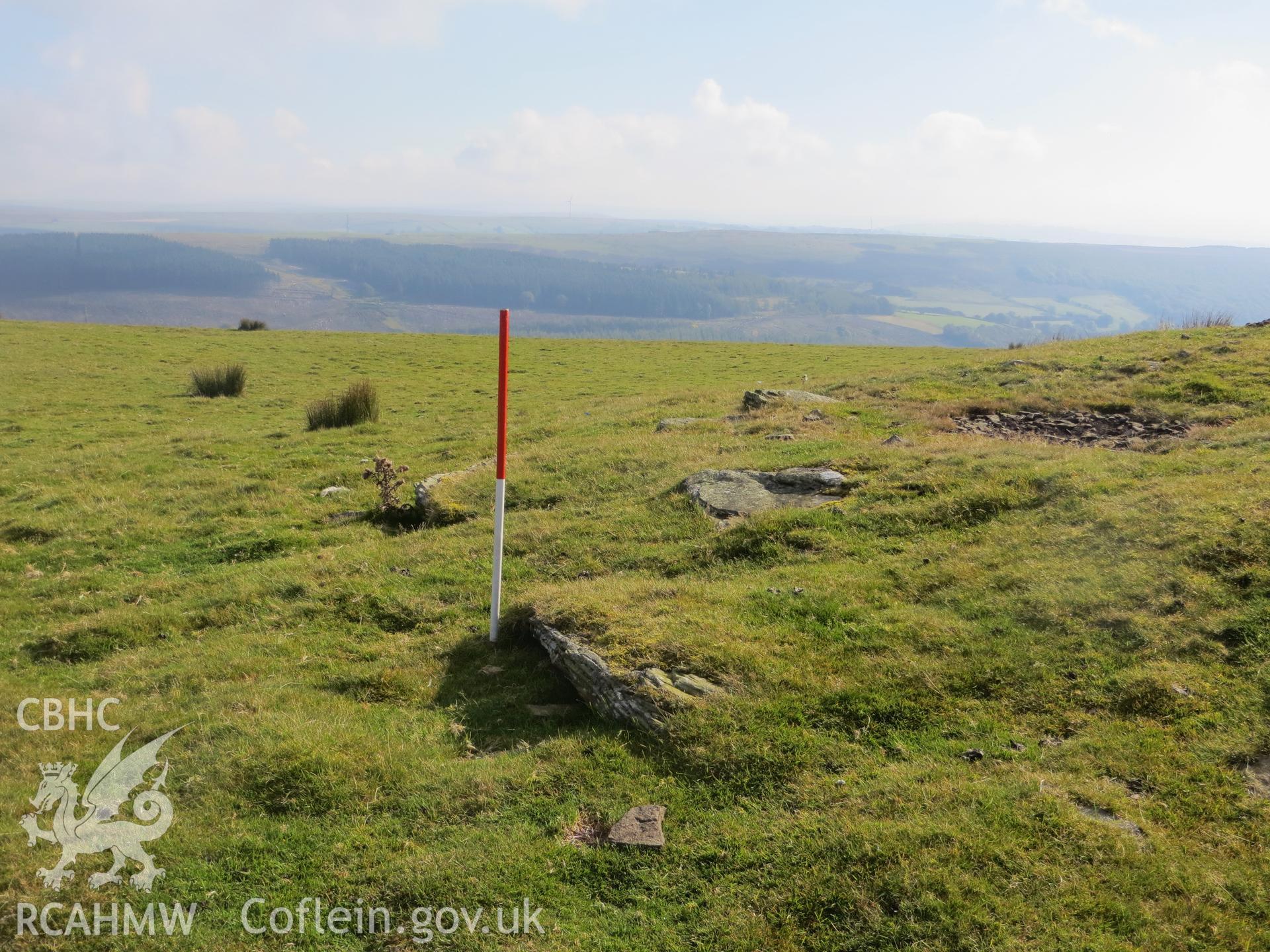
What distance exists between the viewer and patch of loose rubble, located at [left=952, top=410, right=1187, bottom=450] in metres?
13.5

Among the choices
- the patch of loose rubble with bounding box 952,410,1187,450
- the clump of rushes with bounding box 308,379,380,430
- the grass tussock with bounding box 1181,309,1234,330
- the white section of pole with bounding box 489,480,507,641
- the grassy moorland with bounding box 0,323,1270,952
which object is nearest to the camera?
the grassy moorland with bounding box 0,323,1270,952

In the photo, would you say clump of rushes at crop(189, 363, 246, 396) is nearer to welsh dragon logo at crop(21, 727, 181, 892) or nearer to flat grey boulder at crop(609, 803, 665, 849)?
welsh dragon logo at crop(21, 727, 181, 892)

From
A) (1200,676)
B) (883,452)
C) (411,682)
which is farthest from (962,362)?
(411,682)

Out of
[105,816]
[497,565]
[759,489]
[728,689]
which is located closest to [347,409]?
[759,489]

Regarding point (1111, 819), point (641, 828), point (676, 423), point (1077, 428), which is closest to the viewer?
point (1111, 819)

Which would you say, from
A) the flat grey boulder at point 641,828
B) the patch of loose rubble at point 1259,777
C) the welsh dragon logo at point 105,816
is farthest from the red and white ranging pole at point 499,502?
the patch of loose rubble at point 1259,777

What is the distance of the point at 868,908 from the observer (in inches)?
173

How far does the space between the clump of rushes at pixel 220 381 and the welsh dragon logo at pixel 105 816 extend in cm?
2422

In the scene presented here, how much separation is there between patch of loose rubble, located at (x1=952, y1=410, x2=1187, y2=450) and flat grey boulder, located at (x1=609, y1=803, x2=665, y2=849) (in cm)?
1102

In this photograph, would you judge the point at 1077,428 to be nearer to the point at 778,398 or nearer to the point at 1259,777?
the point at 778,398

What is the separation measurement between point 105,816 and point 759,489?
829 centimetres

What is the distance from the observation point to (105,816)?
18.2ft

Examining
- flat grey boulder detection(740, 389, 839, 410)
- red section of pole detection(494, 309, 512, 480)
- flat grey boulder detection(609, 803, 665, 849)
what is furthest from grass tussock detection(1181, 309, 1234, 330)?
flat grey boulder detection(609, 803, 665, 849)

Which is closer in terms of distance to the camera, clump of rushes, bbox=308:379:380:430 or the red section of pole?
the red section of pole
